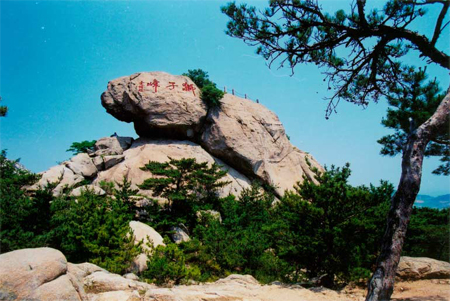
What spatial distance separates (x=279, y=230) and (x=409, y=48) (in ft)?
13.8

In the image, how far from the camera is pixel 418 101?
7191mm

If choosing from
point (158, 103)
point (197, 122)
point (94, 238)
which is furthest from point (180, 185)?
point (158, 103)

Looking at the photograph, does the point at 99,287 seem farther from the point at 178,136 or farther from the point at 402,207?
the point at 178,136

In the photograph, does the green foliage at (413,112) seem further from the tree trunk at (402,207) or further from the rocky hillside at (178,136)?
the rocky hillside at (178,136)

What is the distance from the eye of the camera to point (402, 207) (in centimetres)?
291

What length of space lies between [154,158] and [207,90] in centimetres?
591

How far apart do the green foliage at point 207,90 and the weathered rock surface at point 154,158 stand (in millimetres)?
3151

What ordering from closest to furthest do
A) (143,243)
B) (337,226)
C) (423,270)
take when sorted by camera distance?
(337,226), (423,270), (143,243)

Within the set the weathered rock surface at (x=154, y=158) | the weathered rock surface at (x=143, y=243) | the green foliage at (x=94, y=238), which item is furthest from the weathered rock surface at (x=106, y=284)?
the weathered rock surface at (x=154, y=158)

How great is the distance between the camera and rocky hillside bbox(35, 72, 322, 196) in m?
17.0

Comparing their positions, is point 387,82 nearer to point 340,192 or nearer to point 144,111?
point 340,192

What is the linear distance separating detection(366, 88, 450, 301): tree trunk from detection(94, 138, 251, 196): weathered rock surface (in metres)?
12.7

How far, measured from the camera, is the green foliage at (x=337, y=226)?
5.21 meters

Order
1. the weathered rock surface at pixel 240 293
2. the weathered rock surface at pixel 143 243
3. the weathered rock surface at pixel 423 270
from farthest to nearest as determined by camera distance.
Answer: the weathered rock surface at pixel 143 243
the weathered rock surface at pixel 423 270
the weathered rock surface at pixel 240 293
